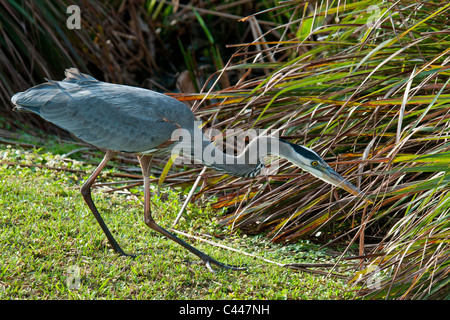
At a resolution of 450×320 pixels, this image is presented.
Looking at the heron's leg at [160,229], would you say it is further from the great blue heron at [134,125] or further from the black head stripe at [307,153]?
the black head stripe at [307,153]

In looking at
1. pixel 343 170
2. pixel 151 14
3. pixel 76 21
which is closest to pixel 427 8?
pixel 343 170

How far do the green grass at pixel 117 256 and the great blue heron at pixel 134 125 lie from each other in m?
0.21

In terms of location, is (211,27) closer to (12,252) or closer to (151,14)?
(151,14)

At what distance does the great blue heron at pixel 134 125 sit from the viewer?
436cm

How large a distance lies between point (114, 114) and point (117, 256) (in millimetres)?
1155

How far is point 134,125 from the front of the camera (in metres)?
4.37

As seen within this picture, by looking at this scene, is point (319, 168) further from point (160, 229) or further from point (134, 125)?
point (134, 125)

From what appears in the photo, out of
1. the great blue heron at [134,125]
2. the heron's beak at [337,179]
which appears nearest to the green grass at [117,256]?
the great blue heron at [134,125]

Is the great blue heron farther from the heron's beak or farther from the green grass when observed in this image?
the green grass

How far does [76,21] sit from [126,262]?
4734 millimetres

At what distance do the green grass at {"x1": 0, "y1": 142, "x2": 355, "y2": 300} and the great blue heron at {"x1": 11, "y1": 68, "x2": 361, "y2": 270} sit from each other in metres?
0.21

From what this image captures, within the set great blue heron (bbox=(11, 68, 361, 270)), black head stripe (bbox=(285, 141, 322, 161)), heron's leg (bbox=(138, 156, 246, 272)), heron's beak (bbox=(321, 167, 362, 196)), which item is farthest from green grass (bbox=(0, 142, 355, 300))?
black head stripe (bbox=(285, 141, 322, 161))

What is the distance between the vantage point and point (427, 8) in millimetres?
4973

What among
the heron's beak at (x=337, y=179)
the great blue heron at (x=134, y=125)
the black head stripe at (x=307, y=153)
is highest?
the great blue heron at (x=134, y=125)
